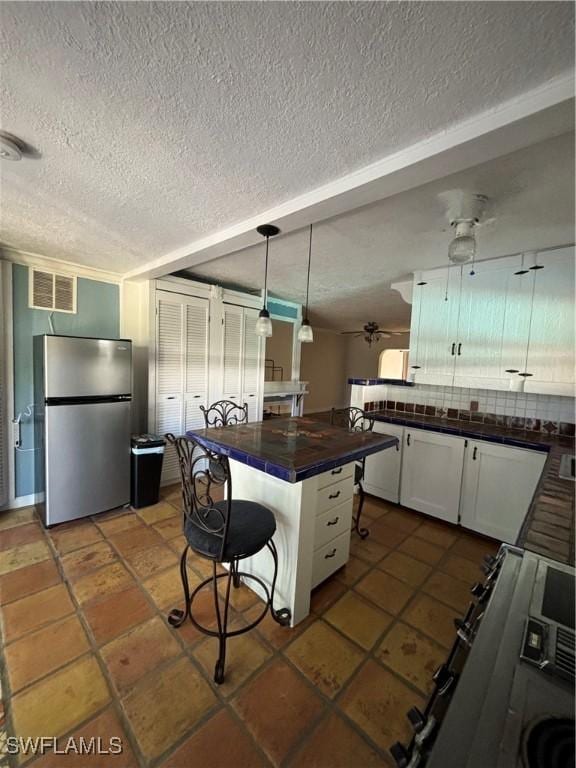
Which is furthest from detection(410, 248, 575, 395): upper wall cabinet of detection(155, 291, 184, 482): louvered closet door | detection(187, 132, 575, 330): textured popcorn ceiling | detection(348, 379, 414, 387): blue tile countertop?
detection(155, 291, 184, 482): louvered closet door

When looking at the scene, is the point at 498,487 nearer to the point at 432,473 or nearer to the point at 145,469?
the point at 432,473

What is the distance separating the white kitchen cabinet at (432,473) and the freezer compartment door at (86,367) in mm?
2713

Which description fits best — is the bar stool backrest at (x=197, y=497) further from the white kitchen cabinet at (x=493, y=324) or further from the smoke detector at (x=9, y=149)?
→ the white kitchen cabinet at (x=493, y=324)

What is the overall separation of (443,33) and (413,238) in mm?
1524

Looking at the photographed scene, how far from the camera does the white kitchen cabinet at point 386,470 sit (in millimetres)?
2984

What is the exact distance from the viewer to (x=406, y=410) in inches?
137

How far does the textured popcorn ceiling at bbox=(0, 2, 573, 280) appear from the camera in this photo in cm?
76

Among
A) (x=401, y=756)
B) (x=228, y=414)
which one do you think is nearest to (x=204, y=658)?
(x=401, y=756)

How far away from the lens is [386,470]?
3.06 metres

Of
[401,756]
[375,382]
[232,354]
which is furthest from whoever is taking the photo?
[232,354]

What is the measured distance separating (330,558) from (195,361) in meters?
2.47

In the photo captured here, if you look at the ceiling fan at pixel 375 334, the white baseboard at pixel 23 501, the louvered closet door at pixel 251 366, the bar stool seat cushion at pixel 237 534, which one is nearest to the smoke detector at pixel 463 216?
the bar stool seat cushion at pixel 237 534

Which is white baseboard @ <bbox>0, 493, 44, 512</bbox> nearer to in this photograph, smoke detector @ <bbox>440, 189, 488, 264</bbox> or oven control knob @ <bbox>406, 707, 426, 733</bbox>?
oven control knob @ <bbox>406, 707, 426, 733</bbox>

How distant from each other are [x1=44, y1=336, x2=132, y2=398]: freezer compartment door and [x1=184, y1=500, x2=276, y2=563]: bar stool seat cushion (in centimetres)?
170
